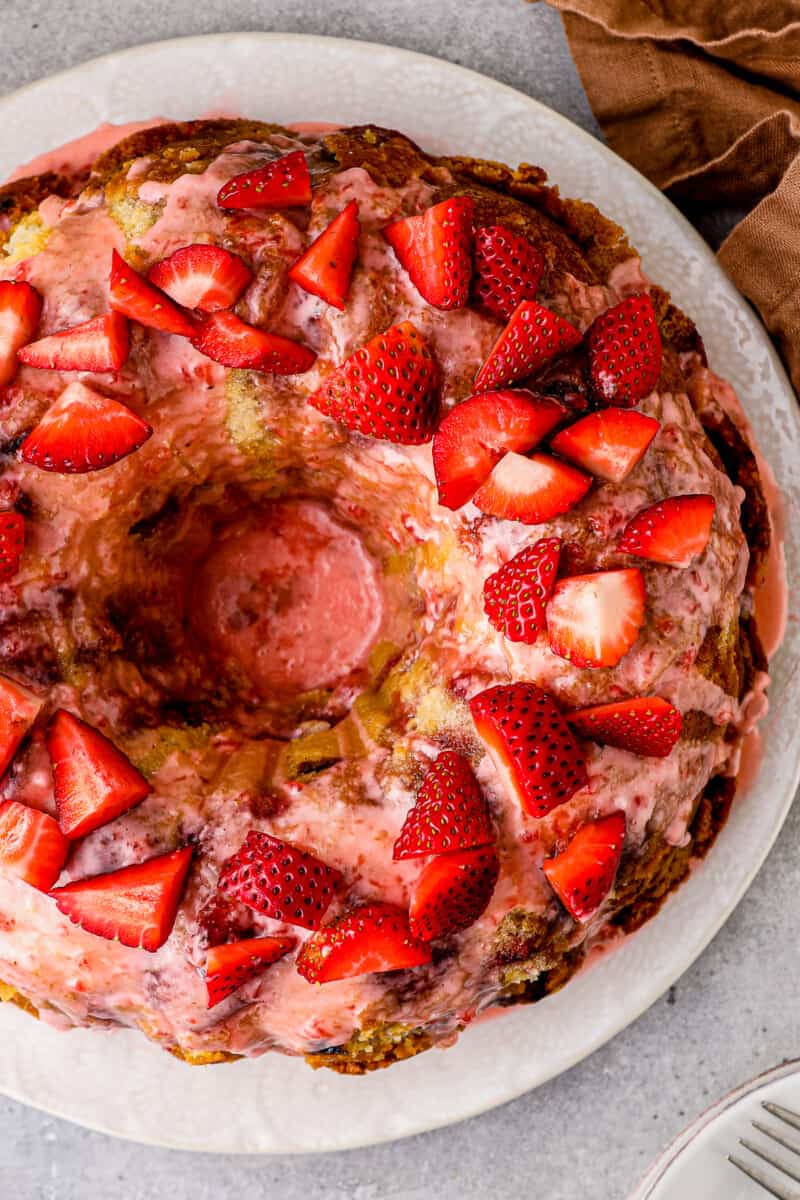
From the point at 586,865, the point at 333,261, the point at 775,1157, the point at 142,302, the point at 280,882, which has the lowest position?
the point at 775,1157

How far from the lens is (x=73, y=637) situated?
6.81ft

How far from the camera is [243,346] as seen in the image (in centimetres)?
195

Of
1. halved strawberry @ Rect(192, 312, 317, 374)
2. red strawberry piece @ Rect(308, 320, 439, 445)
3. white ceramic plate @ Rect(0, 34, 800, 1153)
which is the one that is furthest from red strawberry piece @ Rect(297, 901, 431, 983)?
halved strawberry @ Rect(192, 312, 317, 374)

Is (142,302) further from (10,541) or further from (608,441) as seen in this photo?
(608,441)

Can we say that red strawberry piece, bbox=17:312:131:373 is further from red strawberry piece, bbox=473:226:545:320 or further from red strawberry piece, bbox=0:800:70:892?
red strawberry piece, bbox=0:800:70:892

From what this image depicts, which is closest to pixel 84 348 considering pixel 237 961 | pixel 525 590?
pixel 525 590

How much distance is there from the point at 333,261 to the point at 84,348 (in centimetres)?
43

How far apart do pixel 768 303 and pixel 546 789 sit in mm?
1317

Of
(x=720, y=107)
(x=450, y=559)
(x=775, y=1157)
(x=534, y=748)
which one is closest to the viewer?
(x=534, y=748)

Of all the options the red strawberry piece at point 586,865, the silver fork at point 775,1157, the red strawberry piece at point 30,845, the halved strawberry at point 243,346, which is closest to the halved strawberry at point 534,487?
the halved strawberry at point 243,346

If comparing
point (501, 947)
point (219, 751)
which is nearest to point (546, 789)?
point (501, 947)

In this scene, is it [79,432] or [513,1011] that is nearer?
[79,432]

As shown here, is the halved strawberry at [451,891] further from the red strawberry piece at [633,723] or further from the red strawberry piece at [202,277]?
the red strawberry piece at [202,277]

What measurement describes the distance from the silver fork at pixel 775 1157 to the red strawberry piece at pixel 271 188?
1981 mm
